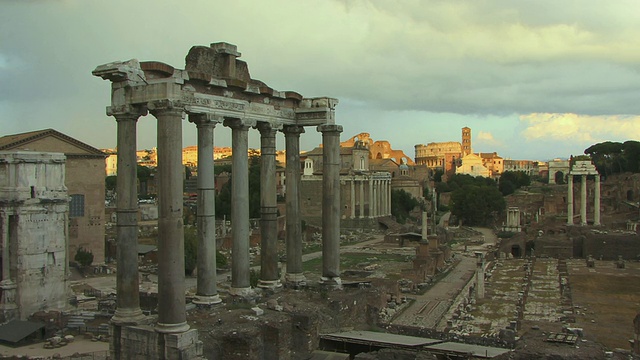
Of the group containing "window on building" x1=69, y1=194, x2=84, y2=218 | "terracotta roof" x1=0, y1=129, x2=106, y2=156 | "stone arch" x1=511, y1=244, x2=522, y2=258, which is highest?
"terracotta roof" x1=0, y1=129, x2=106, y2=156

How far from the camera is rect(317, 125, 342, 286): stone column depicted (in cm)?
→ 1848

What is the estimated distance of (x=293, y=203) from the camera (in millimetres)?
18875

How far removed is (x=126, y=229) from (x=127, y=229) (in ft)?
0.07

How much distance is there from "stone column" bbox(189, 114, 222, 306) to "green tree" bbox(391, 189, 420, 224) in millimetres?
73805

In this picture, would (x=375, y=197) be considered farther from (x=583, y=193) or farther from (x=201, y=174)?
(x=201, y=174)

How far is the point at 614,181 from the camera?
3602 inches

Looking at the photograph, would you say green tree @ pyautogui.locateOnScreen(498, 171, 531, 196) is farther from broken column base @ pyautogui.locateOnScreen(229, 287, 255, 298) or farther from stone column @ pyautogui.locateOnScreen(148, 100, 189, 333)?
stone column @ pyautogui.locateOnScreen(148, 100, 189, 333)

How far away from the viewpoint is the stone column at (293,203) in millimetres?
18891

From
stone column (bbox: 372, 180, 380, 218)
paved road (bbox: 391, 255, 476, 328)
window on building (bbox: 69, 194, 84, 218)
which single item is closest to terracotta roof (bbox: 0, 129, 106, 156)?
window on building (bbox: 69, 194, 84, 218)

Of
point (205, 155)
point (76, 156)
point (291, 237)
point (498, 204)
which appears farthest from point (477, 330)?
point (498, 204)

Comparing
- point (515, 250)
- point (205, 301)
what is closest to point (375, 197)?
point (515, 250)

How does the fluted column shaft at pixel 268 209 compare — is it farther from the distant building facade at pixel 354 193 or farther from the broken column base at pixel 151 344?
the distant building facade at pixel 354 193

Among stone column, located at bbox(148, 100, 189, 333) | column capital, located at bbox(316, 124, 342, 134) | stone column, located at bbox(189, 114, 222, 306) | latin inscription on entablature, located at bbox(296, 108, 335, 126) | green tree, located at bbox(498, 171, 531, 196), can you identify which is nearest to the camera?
stone column, located at bbox(148, 100, 189, 333)

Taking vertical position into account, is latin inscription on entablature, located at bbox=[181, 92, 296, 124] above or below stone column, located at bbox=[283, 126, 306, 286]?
above
